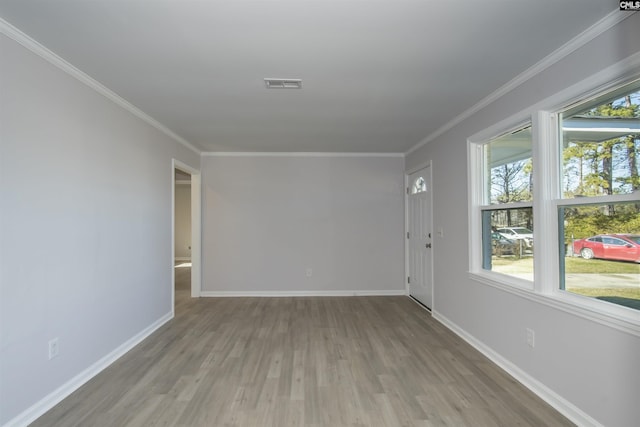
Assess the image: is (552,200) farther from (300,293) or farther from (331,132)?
(300,293)

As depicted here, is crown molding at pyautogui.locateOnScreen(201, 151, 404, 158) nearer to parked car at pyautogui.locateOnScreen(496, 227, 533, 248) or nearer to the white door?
the white door

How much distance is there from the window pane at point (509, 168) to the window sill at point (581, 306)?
0.72 meters

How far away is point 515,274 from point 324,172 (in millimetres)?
3319

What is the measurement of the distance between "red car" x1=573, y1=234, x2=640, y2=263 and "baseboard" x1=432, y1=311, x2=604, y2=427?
964mm

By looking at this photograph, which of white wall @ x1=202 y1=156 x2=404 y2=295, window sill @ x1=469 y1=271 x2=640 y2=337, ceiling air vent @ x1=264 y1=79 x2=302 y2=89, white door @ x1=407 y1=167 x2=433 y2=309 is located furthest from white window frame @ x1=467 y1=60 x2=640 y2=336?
white wall @ x1=202 y1=156 x2=404 y2=295

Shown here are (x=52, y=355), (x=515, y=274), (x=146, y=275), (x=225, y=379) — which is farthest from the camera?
(x=146, y=275)

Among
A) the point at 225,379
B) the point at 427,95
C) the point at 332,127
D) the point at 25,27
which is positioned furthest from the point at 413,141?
the point at 25,27

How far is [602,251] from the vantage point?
1.96m

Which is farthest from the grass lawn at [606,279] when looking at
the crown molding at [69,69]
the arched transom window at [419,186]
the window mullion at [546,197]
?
the crown molding at [69,69]

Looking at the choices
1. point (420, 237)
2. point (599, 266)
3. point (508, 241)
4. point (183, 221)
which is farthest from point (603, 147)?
point (183, 221)

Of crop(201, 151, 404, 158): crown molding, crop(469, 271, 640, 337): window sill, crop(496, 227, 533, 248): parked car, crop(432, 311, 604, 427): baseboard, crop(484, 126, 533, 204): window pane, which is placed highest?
crop(201, 151, 404, 158): crown molding

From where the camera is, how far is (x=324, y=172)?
537 centimetres

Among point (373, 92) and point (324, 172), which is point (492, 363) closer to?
point (373, 92)

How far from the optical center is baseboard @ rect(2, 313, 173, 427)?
196 centimetres
